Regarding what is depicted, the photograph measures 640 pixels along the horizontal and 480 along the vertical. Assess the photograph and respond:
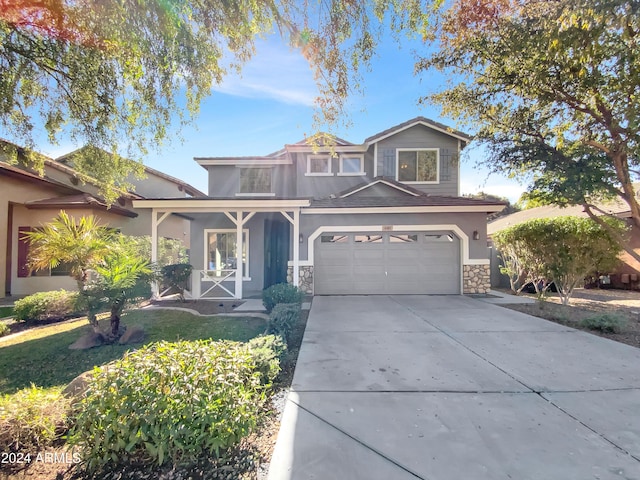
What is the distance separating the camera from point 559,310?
8.32m

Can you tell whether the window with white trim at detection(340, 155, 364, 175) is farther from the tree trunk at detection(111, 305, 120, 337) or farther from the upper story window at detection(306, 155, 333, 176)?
the tree trunk at detection(111, 305, 120, 337)

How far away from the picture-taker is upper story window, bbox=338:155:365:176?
14.4 metres

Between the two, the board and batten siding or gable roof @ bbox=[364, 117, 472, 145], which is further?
the board and batten siding

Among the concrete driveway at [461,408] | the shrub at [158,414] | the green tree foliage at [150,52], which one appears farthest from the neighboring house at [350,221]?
the shrub at [158,414]

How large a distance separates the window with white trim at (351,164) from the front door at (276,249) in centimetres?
363

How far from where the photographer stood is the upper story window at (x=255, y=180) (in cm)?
1448

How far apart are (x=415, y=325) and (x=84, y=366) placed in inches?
236

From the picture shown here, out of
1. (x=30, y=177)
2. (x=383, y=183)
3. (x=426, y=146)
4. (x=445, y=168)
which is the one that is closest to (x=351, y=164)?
(x=383, y=183)

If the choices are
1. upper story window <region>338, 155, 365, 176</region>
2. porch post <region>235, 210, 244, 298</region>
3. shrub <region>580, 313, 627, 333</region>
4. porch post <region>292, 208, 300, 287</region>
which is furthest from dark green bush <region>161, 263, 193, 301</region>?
shrub <region>580, 313, 627, 333</region>

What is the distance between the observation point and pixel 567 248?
9.42 m

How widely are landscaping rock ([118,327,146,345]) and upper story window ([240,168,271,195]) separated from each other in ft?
29.6

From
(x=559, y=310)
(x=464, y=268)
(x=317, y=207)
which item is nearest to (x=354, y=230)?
(x=317, y=207)

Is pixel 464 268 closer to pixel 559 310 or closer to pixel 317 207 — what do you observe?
pixel 559 310

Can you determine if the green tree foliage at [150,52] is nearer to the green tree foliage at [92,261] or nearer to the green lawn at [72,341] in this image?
the green tree foliage at [92,261]
